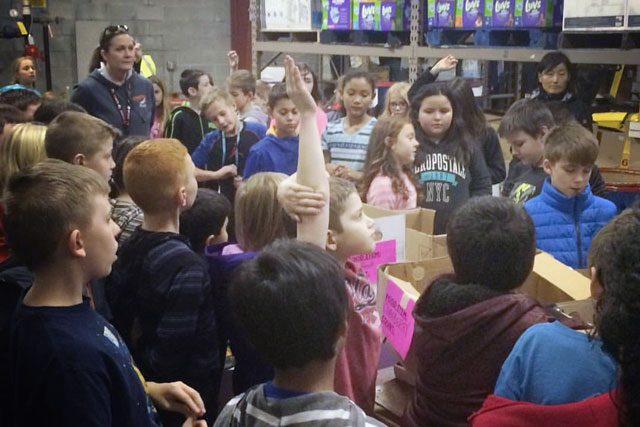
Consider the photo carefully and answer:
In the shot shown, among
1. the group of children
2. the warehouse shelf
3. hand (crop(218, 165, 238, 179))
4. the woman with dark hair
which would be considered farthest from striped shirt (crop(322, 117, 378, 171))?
the group of children

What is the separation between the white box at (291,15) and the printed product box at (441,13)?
1319 millimetres

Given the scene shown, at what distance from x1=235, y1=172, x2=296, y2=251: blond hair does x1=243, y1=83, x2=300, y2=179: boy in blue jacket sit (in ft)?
4.59

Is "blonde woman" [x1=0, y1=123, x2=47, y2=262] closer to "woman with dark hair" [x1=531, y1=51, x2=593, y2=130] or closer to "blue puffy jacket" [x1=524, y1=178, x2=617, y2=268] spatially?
"blue puffy jacket" [x1=524, y1=178, x2=617, y2=268]

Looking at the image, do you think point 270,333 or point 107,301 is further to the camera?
point 107,301

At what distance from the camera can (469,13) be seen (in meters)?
4.09

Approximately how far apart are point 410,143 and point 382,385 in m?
1.45

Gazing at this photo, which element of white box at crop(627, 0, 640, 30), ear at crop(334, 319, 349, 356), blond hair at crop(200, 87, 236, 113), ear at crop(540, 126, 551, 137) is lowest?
ear at crop(334, 319, 349, 356)

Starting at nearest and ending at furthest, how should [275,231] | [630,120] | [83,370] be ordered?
[83,370]
[275,231]
[630,120]

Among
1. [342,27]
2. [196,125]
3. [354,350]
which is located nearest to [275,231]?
[354,350]

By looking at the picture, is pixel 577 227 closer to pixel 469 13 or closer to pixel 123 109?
pixel 469 13

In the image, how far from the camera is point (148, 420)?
1.50 metres

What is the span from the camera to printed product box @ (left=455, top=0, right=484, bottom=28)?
4004mm

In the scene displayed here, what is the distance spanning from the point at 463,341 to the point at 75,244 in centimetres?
86

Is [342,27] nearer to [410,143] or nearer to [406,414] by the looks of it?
[410,143]
